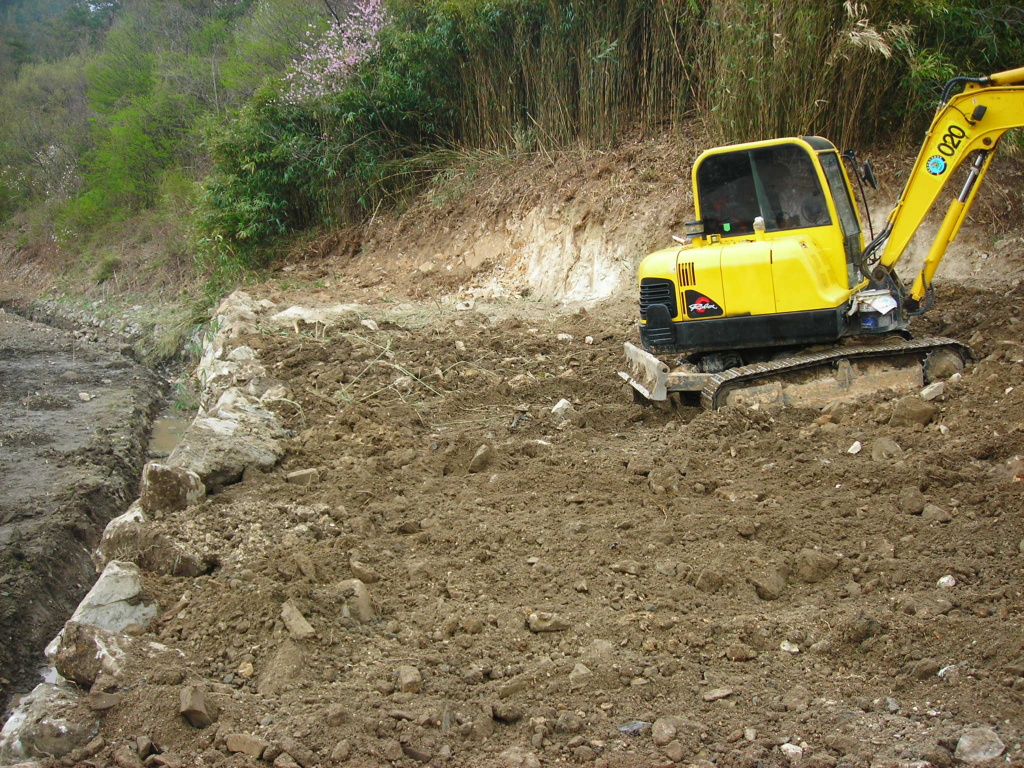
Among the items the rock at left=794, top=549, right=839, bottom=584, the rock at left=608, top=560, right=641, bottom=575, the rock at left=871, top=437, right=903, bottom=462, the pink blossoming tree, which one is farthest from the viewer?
the pink blossoming tree

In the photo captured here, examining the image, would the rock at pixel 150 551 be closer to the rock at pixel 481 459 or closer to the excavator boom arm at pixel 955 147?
the rock at pixel 481 459

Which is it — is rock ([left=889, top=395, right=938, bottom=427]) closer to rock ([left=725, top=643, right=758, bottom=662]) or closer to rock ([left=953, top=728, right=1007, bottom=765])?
rock ([left=725, top=643, right=758, bottom=662])

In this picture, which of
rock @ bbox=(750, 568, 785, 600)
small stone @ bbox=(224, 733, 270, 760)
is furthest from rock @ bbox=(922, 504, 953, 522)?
small stone @ bbox=(224, 733, 270, 760)

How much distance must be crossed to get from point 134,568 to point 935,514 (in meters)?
3.95

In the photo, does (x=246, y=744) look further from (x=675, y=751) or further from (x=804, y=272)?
(x=804, y=272)

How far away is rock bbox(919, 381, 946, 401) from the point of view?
5594mm

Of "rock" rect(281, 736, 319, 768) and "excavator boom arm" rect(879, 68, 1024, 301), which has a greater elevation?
"excavator boom arm" rect(879, 68, 1024, 301)

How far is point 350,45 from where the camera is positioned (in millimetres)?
13641

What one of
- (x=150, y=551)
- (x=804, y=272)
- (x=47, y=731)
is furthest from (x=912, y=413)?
(x=47, y=731)

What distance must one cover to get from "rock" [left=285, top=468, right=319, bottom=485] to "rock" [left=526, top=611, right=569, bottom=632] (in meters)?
2.18

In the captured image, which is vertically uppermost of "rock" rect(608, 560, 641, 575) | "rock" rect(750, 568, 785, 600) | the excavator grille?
the excavator grille

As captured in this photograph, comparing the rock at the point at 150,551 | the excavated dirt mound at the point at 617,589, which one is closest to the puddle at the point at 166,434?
the excavated dirt mound at the point at 617,589

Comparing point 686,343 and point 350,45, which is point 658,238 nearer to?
point 686,343

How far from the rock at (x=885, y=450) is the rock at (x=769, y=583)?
1.41 metres
